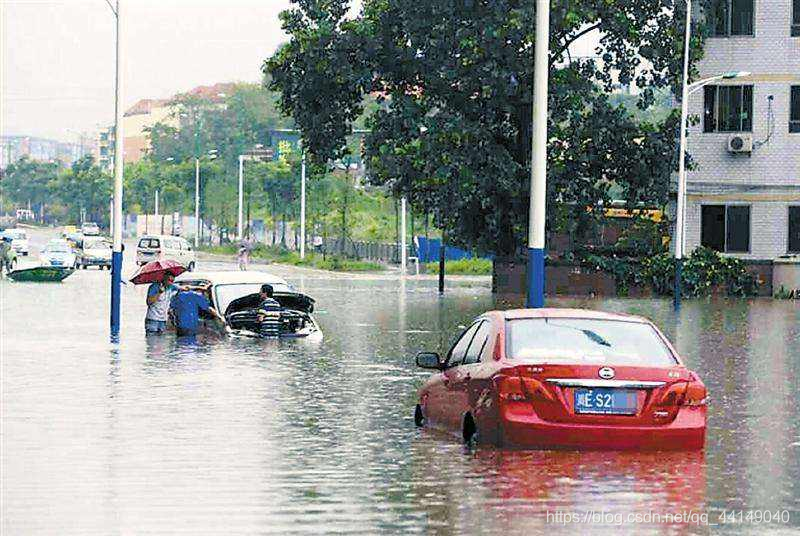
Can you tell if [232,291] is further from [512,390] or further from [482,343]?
[512,390]

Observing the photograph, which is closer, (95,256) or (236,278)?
(236,278)

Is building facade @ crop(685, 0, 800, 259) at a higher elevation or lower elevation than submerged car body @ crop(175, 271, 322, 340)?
higher

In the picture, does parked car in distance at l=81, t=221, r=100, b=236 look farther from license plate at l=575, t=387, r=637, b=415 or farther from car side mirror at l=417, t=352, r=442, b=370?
license plate at l=575, t=387, r=637, b=415

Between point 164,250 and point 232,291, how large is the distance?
49.7 meters

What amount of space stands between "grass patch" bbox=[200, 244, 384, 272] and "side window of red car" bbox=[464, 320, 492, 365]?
76.1m

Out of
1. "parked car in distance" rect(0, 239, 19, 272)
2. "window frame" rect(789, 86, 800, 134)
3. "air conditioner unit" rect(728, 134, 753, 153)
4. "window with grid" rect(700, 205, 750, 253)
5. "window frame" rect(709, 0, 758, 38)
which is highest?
"window frame" rect(709, 0, 758, 38)

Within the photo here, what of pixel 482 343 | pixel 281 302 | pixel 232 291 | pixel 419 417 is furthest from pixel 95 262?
pixel 482 343

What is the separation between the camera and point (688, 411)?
15.7m

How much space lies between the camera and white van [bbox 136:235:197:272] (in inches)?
3285

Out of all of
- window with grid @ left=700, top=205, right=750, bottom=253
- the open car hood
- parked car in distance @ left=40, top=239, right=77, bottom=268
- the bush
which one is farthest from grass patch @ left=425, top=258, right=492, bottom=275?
the open car hood

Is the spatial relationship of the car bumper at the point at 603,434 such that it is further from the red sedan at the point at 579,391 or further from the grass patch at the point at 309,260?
the grass patch at the point at 309,260

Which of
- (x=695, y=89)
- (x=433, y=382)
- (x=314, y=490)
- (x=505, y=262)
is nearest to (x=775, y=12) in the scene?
(x=695, y=89)

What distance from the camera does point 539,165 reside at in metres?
24.3

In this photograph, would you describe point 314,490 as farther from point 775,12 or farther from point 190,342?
point 775,12
